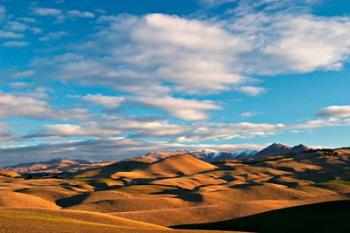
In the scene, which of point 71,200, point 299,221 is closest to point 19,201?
point 71,200

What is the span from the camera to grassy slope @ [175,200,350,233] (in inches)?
3046

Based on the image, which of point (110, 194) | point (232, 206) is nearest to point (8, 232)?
point (232, 206)

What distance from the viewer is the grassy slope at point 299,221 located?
77.4 meters

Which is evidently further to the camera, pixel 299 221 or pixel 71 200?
pixel 71 200

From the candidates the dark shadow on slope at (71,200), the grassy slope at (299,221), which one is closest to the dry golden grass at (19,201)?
the dark shadow on slope at (71,200)

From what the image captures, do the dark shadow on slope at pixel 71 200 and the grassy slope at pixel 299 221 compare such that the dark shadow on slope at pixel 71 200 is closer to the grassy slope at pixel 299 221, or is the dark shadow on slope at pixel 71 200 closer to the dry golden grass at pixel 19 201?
the dry golden grass at pixel 19 201

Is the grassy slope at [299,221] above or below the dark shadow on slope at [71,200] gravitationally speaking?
above

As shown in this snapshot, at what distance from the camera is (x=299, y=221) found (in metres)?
81.8

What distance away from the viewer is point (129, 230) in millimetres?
58281

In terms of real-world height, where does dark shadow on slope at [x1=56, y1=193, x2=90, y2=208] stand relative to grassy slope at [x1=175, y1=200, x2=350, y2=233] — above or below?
below

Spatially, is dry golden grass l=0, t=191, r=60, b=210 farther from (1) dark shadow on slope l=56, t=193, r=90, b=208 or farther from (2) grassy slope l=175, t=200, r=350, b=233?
(2) grassy slope l=175, t=200, r=350, b=233

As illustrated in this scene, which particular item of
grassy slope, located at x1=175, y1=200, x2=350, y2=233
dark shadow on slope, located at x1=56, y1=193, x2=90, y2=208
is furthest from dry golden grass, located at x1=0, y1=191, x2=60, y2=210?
grassy slope, located at x1=175, y1=200, x2=350, y2=233

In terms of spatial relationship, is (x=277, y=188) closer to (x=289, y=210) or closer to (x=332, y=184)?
(x=332, y=184)

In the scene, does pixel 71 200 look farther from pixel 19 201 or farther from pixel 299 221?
pixel 299 221
